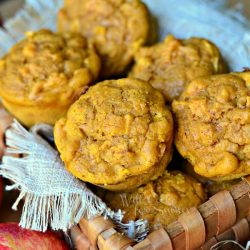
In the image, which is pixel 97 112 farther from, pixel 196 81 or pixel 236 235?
→ pixel 236 235

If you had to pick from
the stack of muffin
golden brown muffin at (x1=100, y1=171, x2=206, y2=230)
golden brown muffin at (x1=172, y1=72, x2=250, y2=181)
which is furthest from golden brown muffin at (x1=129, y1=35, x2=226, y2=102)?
golden brown muffin at (x1=100, y1=171, x2=206, y2=230)

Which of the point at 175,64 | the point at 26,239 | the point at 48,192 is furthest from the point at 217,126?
the point at 26,239

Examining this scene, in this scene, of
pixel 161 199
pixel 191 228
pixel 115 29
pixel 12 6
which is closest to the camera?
pixel 191 228

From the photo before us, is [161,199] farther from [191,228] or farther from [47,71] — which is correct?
[47,71]

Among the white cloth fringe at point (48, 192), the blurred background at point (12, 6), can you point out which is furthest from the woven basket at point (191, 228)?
the blurred background at point (12, 6)

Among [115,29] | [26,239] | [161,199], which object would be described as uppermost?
[115,29]

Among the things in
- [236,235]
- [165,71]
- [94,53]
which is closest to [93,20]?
[94,53]

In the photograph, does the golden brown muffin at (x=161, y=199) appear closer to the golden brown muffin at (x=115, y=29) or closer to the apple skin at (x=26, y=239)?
the apple skin at (x=26, y=239)
